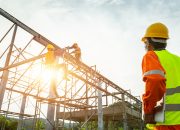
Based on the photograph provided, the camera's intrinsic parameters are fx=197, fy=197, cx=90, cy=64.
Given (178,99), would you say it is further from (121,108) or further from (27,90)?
(121,108)

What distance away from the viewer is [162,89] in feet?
5.67

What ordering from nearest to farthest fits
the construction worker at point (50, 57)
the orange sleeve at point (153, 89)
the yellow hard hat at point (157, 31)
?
the orange sleeve at point (153, 89)
the yellow hard hat at point (157, 31)
the construction worker at point (50, 57)

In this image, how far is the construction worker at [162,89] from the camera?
173cm

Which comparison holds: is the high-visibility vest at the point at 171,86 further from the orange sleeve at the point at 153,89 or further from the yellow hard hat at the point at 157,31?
the yellow hard hat at the point at 157,31

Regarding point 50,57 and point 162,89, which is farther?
point 50,57

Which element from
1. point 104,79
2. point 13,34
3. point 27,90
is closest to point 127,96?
point 104,79

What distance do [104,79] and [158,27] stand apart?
12362 millimetres

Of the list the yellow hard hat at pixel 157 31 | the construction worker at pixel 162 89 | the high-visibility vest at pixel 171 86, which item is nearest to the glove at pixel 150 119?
the construction worker at pixel 162 89

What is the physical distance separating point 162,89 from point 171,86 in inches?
8.1

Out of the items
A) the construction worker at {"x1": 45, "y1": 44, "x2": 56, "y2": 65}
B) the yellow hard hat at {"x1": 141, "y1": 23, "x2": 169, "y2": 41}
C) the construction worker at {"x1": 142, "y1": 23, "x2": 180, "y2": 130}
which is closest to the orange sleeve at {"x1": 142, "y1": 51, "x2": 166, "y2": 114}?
the construction worker at {"x1": 142, "y1": 23, "x2": 180, "y2": 130}

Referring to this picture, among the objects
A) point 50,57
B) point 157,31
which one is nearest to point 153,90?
point 157,31

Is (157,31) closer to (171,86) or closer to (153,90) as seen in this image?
(171,86)

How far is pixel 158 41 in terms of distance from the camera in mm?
2191

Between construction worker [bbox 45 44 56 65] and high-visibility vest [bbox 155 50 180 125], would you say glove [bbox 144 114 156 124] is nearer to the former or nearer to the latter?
high-visibility vest [bbox 155 50 180 125]
